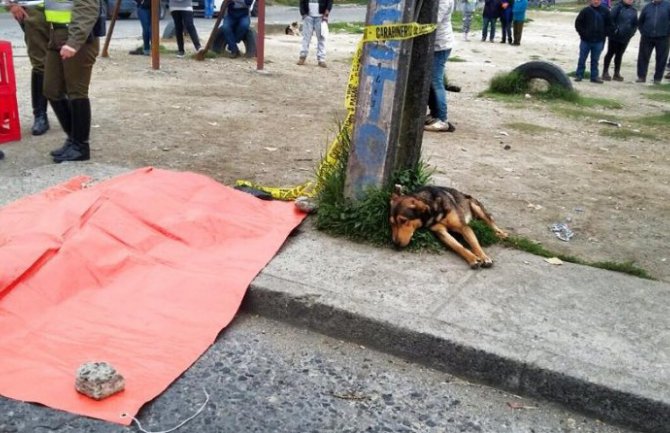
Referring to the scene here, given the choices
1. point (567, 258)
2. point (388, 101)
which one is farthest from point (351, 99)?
point (567, 258)

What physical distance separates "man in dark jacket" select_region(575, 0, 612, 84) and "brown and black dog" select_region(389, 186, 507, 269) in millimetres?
10821

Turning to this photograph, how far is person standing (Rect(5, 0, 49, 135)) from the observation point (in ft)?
20.6

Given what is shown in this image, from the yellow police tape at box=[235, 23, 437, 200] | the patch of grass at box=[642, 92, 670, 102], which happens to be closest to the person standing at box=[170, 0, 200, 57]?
the patch of grass at box=[642, 92, 670, 102]

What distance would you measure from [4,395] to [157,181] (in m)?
2.21

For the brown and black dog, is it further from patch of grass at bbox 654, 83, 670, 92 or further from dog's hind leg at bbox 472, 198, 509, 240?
patch of grass at bbox 654, 83, 670, 92

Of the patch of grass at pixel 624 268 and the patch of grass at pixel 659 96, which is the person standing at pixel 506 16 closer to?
the patch of grass at pixel 659 96

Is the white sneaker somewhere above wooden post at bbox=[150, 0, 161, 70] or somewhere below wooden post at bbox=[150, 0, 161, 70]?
below

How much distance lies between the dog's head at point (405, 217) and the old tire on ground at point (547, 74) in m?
7.73

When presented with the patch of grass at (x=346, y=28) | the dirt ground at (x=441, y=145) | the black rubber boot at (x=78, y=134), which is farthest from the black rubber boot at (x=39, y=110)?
the patch of grass at (x=346, y=28)

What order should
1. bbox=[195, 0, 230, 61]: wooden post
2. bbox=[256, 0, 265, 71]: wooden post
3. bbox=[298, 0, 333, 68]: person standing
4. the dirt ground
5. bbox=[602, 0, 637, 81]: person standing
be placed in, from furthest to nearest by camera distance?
bbox=[602, 0, 637, 81]: person standing, bbox=[298, 0, 333, 68]: person standing, bbox=[195, 0, 230, 61]: wooden post, bbox=[256, 0, 265, 71]: wooden post, the dirt ground

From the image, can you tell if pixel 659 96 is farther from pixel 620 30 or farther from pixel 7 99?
pixel 7 99

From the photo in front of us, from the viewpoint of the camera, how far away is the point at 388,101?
436cm

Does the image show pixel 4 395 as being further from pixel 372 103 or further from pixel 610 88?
pixel 610 88

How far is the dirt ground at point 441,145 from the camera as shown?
5.36m
